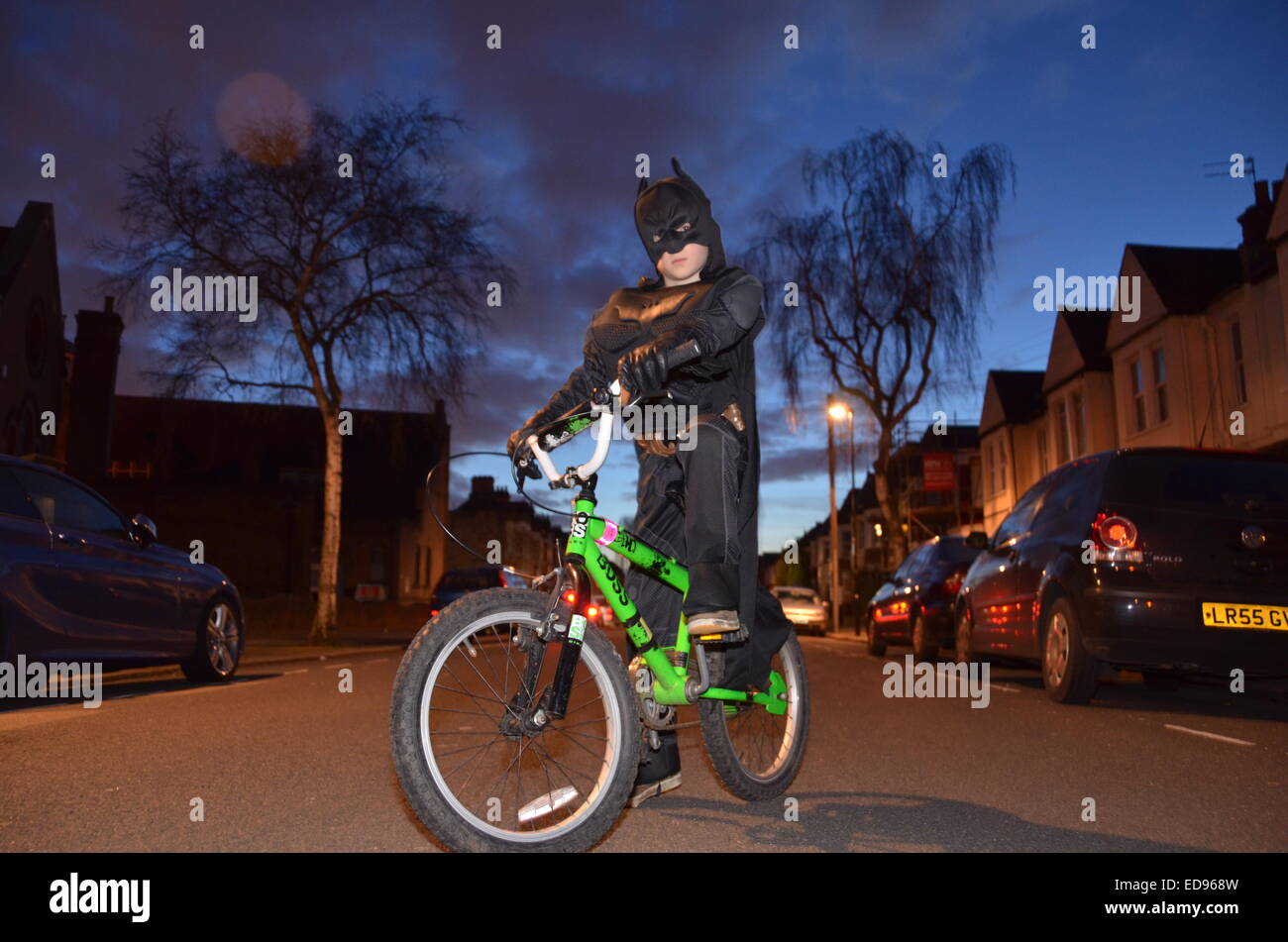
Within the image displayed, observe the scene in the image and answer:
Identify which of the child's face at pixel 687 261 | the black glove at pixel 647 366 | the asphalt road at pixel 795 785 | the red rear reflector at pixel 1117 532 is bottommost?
the asphalt road at pixel 795 785

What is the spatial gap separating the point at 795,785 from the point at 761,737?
471mm

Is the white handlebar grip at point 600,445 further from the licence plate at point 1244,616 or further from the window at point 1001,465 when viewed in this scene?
the window at point 1001,465

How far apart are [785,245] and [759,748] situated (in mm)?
25800

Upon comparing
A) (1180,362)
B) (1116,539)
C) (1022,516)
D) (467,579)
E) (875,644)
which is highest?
(1180,362)

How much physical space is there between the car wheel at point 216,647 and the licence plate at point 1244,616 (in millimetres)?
7778

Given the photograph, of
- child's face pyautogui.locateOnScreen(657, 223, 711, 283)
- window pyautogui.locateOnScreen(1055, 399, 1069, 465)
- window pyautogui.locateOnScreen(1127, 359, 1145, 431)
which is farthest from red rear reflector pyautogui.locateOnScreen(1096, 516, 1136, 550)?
window pyautogui.locateOnScreen(1055, 399, 1069, 465)

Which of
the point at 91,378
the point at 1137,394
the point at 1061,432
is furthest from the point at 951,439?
the point at 91,378

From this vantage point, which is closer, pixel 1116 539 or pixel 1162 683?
pixel 1116 539

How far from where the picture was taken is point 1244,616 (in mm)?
6855

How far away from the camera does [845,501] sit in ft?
289

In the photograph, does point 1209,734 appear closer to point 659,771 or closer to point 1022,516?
point 1022,516

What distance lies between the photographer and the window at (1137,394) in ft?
83.4

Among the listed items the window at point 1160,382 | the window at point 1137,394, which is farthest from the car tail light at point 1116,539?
the window at point 1137,394

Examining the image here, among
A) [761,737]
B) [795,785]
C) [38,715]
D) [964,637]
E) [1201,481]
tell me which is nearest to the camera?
[761,737]
